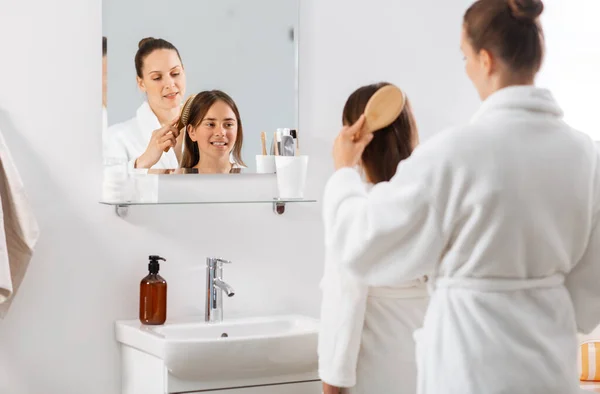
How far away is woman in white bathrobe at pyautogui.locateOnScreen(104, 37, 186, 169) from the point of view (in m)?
2.40

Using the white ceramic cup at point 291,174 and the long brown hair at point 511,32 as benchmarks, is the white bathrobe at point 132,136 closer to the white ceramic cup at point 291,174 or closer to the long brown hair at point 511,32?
the white ceramic cup at point 291,174

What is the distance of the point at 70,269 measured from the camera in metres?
2.36

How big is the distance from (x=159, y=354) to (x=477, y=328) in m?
0.96

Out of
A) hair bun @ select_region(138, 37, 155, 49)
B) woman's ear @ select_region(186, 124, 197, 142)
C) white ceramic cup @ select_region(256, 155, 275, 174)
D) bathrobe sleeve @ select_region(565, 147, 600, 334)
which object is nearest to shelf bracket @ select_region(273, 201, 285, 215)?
white ceramic cup @ select_region(256, 155, 275, 174)

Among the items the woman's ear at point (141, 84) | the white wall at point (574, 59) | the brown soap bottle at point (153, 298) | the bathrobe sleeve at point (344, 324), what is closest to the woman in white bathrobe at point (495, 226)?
the bathrobe sleeve at point (344, 324)

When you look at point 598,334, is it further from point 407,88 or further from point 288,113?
point 288,113

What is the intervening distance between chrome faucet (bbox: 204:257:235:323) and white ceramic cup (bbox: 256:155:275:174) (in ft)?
1.03

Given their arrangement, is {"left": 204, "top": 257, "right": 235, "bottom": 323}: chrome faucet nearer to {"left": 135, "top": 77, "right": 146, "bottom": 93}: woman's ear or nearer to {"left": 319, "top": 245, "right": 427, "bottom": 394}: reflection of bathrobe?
{"left": 135, "top": 77, "right": 146, "bottom": 93}: woman's ear

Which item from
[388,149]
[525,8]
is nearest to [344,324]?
[388,149]

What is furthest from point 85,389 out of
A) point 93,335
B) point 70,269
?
point 70,269

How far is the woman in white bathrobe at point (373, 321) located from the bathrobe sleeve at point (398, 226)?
0.98 feet

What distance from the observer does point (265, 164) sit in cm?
259

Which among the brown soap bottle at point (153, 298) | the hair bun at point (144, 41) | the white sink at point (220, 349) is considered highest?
the hair bun at point (144, 41)

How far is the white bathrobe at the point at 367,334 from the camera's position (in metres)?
1.82
